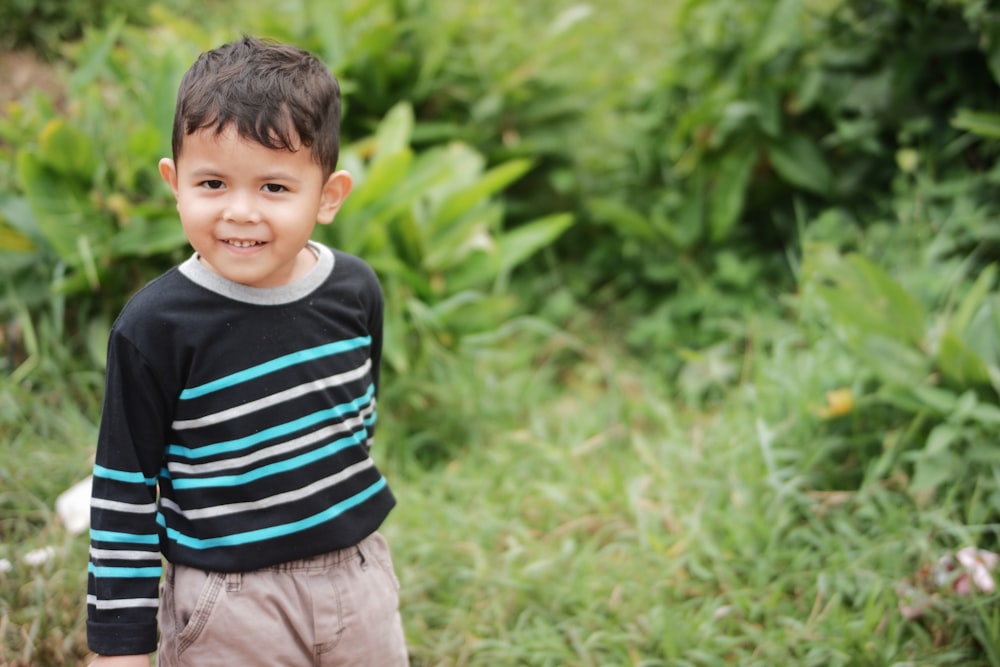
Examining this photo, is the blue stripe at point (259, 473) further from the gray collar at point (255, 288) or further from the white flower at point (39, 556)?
the white flower at point (39, 556)

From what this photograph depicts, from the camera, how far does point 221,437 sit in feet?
4.81

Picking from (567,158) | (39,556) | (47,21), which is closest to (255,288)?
(39,556)

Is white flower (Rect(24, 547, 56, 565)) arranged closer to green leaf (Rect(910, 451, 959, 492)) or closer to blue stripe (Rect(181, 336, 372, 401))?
blue stripe (Rect(181, 336, 372, 401))

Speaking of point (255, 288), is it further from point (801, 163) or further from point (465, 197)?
point (801, 163)

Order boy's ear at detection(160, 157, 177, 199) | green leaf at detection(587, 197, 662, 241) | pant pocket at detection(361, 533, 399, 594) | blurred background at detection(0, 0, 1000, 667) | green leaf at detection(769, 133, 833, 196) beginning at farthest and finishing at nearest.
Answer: green leaf at detection(587, 197, 662, 241) → green leaf at detection(769, 133, 833, 196) → blurred background at detection(0, 0, 1000, 667) → pant pocket at detection(361, 533, 399, 594) → boy's ear at detection(160, 157, 177, 199)

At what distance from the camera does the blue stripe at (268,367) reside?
4.71 ft

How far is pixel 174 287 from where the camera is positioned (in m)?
1.42

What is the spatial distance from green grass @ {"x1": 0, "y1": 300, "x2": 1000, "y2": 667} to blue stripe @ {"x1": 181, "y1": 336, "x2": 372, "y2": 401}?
969 millimetres

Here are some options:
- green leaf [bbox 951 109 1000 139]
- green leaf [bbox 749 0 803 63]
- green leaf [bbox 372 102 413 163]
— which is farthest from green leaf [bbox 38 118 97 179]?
green leaf [bbox 951 109 1000 139]

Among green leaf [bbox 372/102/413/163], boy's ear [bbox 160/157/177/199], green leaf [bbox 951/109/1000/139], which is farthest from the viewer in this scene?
green leaf [bbox 372/102/413/163]

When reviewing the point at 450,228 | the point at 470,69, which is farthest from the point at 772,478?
the point at 470,69

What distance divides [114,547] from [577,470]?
165cm

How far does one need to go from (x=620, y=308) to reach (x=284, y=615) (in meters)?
2.62

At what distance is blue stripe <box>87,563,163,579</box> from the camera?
1396 mm
